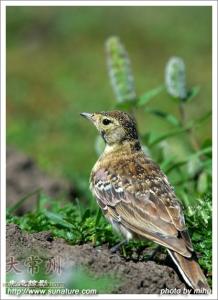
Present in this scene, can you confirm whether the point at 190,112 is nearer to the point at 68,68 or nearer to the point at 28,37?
the point at 68,68

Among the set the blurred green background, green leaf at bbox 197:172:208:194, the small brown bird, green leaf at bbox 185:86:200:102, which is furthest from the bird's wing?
the blurred green background

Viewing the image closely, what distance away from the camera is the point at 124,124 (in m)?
6.04

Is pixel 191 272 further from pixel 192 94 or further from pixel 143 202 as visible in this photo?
pixel 192 94

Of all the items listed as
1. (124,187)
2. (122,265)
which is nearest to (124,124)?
(124,187)

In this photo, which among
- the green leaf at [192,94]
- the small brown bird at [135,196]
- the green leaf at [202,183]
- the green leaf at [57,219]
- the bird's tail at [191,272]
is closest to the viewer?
the bird's tail at [191,272]

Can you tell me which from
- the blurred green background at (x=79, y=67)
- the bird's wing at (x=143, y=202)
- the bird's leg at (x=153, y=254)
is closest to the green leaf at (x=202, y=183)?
the bird's wing at (x=143, y=202)

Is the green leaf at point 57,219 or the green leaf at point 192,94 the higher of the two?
the green leaf at point 192,94

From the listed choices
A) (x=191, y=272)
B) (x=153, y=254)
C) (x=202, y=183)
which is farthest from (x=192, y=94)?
(x=191, y=272)

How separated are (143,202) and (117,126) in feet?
3.27

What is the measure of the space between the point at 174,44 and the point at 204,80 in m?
1.83

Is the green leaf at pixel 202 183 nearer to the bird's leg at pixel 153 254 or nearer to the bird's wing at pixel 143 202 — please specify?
the bird's wing at pixel 143 202

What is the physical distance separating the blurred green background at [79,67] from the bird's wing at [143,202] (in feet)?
16.4

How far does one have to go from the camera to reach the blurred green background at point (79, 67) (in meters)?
12.6

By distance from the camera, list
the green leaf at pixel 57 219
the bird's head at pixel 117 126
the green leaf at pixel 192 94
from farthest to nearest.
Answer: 1. the green leaf at pixel 192 94
2. the bird's head at pixel 117 126
3. the green leaf at pixel 57 219
